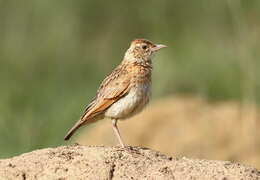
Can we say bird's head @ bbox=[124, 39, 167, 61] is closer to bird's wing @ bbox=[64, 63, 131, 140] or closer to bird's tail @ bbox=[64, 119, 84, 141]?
bird's wing @ bbox=[64, 63, 131, 140]

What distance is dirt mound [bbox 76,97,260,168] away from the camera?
13672 mm

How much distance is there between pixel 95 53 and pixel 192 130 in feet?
20.7

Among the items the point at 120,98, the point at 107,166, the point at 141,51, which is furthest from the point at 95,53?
the point at 107,166

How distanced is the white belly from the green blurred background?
5.45ft

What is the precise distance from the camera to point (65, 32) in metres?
17.5

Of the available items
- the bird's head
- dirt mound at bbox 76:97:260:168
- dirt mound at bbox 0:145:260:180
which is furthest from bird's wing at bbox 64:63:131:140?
dirt mound at bbox 76:97:260:168

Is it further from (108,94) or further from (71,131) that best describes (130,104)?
(71,131)

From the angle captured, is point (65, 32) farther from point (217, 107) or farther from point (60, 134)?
point (60, 134)

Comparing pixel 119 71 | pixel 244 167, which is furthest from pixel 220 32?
pixel 244 167

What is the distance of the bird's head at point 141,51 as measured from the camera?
1077 cm

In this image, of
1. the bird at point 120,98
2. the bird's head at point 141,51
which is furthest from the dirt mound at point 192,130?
the bird at point 120,98

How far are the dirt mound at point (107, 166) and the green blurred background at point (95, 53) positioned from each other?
361 cm

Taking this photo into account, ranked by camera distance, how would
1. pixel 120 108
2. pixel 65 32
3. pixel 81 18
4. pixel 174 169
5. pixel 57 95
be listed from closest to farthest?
pixel 174 169 → pixel 120 108 → pixel 57 95 → pixel 65 32 → pixel 81 18

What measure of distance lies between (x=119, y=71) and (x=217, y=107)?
4.71m
